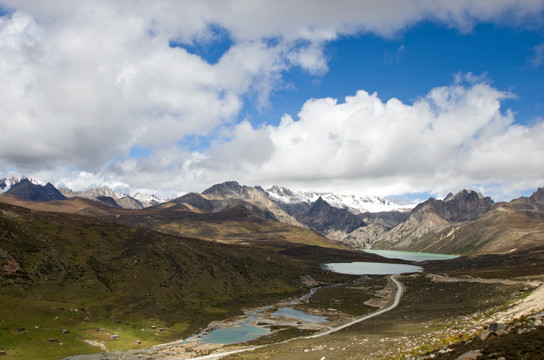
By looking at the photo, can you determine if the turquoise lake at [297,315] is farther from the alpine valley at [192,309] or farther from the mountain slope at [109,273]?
the mountain slope at [109,273]

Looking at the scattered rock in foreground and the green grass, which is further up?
the scattered rock in foreground

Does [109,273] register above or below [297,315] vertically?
above

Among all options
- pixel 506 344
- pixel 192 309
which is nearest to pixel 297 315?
pixel 192 309

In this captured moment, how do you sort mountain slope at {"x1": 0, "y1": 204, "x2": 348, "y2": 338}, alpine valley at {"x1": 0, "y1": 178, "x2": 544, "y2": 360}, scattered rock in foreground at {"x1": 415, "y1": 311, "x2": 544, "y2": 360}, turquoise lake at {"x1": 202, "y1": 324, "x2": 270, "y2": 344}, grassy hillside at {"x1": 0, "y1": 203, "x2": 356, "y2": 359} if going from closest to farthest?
scattered rock in foreground at {"x1": 415, "y1": 311, "x2": 544, "y2": 360} → alpine valley at {"x1": 0, "y1": 178, "x2": 544, "y2": 360} → grassy hillside at {"x1": 0, "y1": 203, "x2": 356, "y2": 359} → turquoise lake at {"x1": 202, "y1": 324, "x2": 270, "y2": 344} → mountain slope at {"x1": 0, "y1": 204, "x2": 348, "y2": 338}

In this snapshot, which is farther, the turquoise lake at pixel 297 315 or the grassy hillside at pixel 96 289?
the turquoise lake at pixel 297 315

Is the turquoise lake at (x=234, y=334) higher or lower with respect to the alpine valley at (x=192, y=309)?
lower

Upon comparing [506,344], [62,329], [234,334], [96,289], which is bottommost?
[234,334]

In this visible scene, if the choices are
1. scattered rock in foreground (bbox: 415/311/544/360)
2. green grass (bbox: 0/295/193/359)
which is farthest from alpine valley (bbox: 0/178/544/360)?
green grass (bbox: 0/295/193/359)

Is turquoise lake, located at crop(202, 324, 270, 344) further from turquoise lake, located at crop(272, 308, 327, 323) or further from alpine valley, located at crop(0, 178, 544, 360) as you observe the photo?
turquoise lake, located at crop(272, 308, 327, 323)

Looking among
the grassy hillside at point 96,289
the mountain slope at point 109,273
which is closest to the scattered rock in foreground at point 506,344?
the grassy hillside at point 96,289

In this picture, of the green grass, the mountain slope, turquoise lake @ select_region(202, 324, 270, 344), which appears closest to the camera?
the green grass

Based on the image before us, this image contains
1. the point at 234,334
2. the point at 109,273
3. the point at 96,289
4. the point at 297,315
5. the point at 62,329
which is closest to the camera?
the point at 62,329

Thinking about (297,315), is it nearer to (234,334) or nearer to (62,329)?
(234,334)
